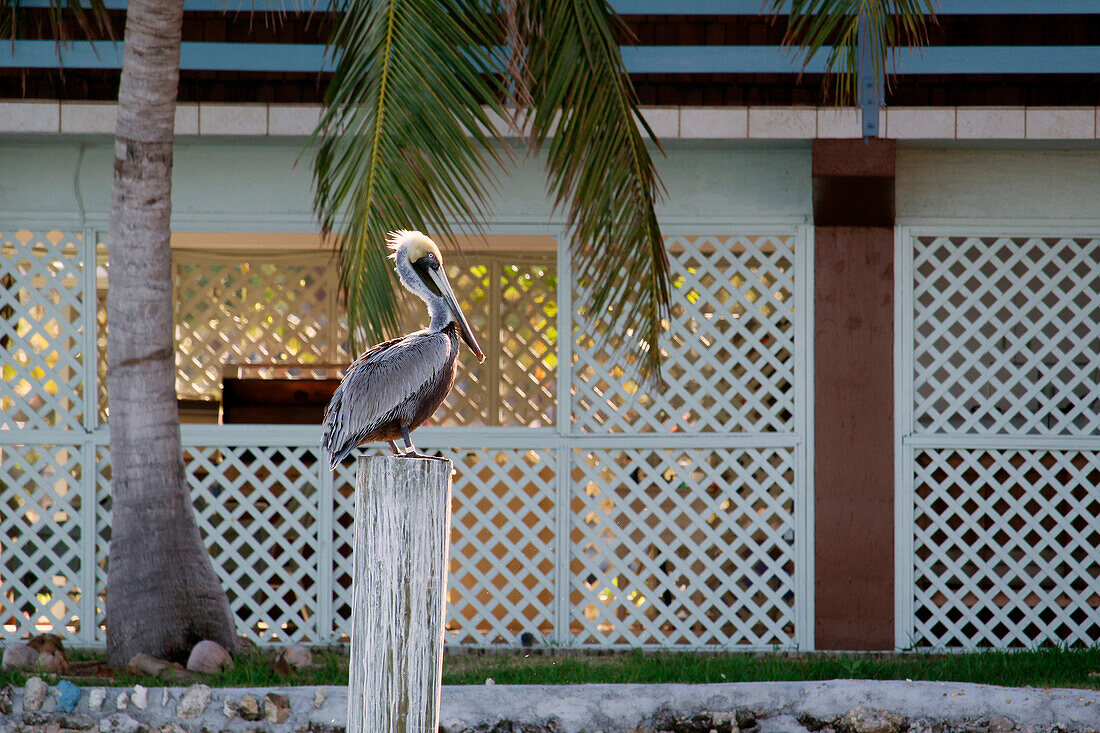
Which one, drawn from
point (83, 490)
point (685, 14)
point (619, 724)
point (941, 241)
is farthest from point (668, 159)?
point (83, 490)

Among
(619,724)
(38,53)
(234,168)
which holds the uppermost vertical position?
(38,53)

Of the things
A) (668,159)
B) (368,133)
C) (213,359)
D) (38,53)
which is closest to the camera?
(368,133)

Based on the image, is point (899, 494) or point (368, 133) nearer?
point (368, 133)

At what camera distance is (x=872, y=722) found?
16.1 ft

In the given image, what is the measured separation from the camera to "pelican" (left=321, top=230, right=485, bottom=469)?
3.20 metres

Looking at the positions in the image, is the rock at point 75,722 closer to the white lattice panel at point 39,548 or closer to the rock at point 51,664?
the rock at point 51,664

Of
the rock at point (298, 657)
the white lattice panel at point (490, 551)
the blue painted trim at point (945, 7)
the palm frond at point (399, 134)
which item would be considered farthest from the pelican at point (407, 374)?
the blue painted trim at point (945, 7)

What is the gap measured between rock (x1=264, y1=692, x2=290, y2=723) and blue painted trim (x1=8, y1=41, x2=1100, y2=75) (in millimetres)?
3531

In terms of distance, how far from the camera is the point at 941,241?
21.9 ft

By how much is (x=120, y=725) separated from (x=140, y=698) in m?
0.15

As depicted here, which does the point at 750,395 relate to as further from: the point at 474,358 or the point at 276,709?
the point at 474,358

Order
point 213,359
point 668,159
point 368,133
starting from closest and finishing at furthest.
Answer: point 368,133, point 668,159, point 213,359

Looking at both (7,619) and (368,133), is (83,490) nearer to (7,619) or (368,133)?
(7,619)

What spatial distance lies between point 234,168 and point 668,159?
267 cm
